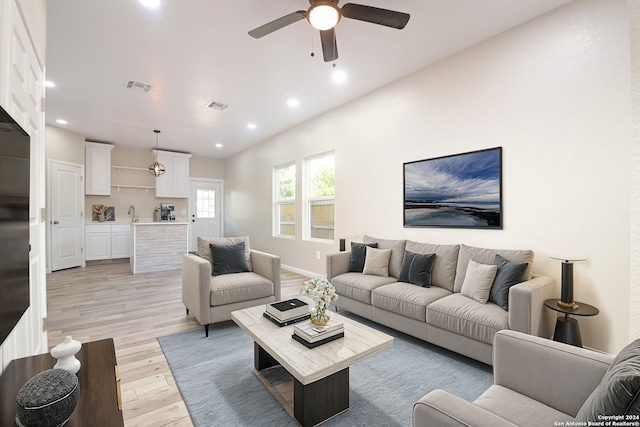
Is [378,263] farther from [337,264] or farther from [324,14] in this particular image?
[324,14]

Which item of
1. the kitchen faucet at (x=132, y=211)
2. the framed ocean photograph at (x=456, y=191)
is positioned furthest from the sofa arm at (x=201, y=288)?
the kitchen faucet at (x=132, y=211)

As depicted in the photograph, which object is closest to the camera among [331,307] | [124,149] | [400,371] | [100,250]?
[400,371]

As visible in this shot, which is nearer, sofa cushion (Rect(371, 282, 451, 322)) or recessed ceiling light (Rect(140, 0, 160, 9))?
recessed ceiling light (Rect(140, 0, 160, 9))

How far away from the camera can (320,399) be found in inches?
66.3

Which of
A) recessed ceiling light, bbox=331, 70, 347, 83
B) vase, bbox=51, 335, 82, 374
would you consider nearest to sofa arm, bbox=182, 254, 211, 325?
vase, bbox=51, 335, 82, 374

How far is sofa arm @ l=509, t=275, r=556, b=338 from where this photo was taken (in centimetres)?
203

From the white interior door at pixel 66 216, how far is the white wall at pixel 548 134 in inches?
248

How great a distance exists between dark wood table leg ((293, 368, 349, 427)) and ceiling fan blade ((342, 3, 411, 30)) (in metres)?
2.32

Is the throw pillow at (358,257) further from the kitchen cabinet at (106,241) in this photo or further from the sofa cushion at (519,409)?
the kitchen cabinet at (106,241)

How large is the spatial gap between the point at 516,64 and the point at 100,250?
839 centimetres

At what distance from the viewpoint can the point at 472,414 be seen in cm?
91

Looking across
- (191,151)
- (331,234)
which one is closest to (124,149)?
(191,151)

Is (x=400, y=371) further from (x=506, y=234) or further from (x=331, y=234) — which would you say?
(x=331, y=234)

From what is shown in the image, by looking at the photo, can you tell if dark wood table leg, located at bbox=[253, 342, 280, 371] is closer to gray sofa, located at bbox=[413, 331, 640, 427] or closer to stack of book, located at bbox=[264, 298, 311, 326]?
stack of book, located at bbox=[264, 298, 311, 326]
